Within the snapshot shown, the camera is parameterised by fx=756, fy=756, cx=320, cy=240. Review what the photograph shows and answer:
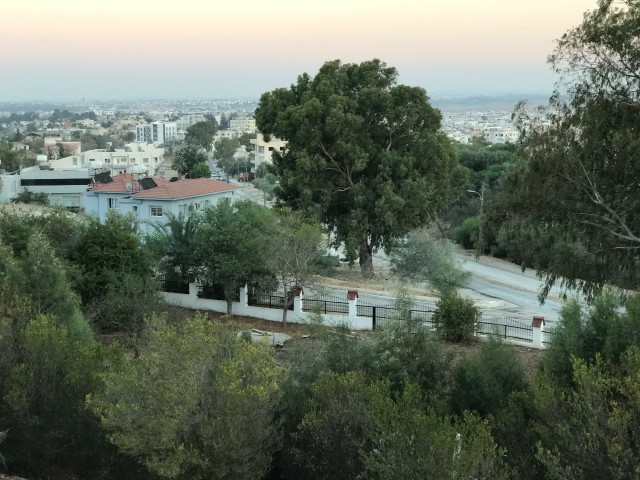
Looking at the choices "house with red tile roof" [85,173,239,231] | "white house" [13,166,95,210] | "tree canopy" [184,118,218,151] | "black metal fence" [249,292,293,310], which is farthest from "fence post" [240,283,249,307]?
"tree canopy" [184,118,218,151]

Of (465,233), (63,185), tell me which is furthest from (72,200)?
(465,233)

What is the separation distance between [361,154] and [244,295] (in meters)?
9.21

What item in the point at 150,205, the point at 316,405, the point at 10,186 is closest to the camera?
the point at 316,405

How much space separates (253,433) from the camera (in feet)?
33.4

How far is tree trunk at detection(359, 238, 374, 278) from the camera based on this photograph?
110 feet

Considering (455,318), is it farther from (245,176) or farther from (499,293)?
(245,176)

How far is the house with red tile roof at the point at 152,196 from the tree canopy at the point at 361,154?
11.5 meters

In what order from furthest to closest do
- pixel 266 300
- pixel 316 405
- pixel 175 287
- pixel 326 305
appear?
pixel 175 287 → pixel 266 300 → pixel 326 305 → pixel 316 405

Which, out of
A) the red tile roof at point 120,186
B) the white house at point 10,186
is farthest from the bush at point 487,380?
the white house at point 10,186

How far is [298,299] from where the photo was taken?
2269cm

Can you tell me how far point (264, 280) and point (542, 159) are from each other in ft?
31.5

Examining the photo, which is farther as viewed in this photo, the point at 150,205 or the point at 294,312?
the point at 150,205

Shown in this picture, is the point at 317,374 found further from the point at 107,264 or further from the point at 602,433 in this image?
the point at 107,264

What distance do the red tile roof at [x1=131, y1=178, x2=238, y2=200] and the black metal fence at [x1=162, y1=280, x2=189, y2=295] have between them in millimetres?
18939
